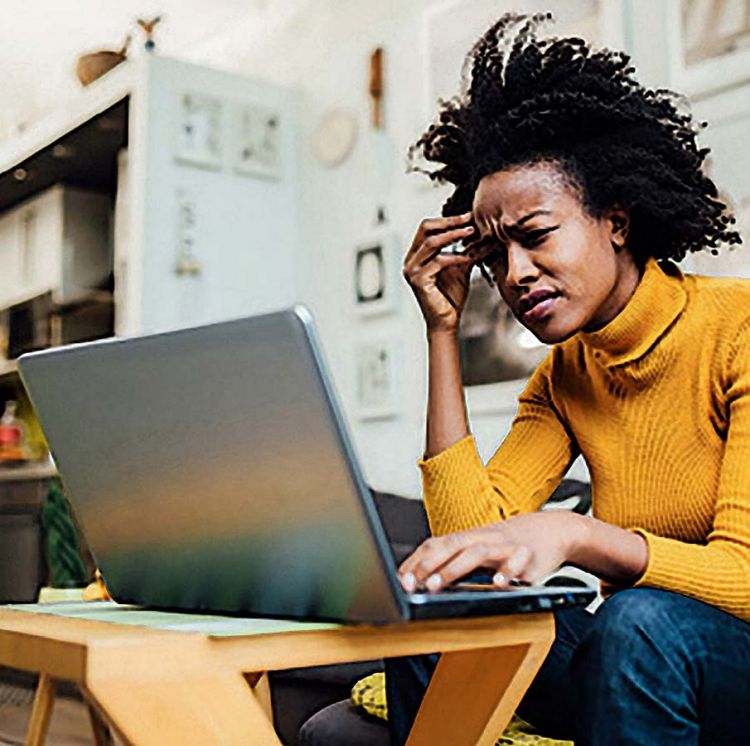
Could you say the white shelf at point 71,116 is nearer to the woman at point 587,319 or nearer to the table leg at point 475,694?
the woman at point 587,319

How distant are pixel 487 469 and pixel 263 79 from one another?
2.57 metres

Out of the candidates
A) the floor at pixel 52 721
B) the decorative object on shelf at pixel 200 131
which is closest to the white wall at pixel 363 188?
the decorative object on shelf at pixel 200 131

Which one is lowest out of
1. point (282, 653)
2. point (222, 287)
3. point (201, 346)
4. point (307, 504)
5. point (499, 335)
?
point (282, 653)

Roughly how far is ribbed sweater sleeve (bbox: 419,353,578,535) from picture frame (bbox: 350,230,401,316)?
A: 5.51 feet

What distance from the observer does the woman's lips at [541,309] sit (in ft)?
4.23

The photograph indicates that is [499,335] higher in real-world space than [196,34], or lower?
lower

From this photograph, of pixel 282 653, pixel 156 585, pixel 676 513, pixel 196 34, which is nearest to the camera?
pixel 282 653

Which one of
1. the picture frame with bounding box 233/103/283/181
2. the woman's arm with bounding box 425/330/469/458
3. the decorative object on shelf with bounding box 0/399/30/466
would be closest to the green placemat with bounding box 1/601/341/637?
the woman's arm with bounding box 425/330/469/458

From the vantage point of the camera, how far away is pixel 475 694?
1002 millimetres

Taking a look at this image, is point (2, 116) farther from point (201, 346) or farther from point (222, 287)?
point (201, 346)

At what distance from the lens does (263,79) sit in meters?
3.76

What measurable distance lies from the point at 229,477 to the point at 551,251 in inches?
22.2

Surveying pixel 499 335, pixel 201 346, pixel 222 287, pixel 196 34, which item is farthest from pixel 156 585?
pixel 196 34

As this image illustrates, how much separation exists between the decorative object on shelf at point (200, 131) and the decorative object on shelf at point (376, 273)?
0.55 meters
